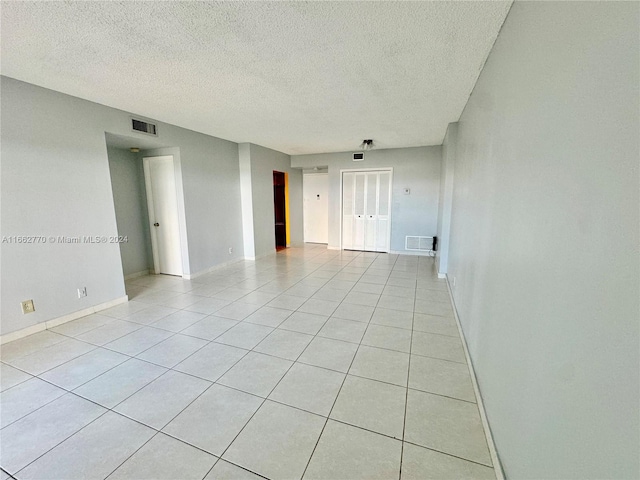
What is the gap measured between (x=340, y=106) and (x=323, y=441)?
10.9ft

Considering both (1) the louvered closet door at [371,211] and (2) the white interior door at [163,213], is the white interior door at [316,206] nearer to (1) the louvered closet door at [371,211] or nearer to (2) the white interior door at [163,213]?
(1) the louvered closet door at [371,211]

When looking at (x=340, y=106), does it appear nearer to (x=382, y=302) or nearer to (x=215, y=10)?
(x=215, y=10)

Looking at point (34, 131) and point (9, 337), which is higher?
point (34, 131)

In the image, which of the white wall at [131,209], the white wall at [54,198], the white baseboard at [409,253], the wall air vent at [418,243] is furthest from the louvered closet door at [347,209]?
the white wall at [131,209]

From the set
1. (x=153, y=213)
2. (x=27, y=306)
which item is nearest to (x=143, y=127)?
(x=153, y=213)

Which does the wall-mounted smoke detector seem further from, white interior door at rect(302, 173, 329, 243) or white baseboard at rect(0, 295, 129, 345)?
white baseboard at rect(0, 295, 129, 345)

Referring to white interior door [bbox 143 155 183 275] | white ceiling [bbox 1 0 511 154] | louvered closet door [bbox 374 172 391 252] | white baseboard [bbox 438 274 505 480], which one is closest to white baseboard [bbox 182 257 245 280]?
white interior door [bbox 143 155 183 275]

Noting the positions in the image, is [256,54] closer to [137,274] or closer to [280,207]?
[137,274]

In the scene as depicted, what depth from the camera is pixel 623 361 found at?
0.59 meters

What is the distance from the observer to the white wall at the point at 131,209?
14.9 feet

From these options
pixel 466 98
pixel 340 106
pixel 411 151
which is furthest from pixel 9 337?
pixel 411 151

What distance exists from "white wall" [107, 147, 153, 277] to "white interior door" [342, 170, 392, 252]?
4374mm

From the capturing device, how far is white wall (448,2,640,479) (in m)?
0.60

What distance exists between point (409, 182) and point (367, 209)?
1168mm
